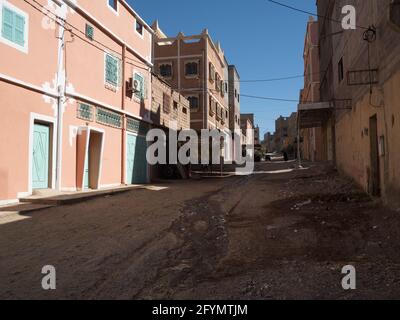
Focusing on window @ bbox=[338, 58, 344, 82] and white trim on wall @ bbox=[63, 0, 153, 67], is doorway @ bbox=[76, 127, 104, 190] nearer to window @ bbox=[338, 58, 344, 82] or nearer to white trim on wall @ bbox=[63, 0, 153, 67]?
white trim on wall @ bbox=[63, 0, 153, 67]

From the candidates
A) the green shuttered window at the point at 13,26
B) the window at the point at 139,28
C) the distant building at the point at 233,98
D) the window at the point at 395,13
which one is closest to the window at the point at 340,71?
the window at the point at 395,13

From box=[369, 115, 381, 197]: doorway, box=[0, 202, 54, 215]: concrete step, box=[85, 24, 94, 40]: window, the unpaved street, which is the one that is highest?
box=[85, 24, 94, 40]: window

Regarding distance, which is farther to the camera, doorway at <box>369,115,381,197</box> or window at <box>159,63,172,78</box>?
window at <box>159,63,172,78</box>

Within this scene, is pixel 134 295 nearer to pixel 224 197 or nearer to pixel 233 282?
pixel 233 282

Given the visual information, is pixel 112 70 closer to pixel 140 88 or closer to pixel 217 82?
pixel 140 88

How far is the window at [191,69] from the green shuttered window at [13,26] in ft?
84.0

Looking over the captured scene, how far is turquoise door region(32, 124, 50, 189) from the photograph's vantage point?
36.6ft

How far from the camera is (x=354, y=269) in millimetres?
4410

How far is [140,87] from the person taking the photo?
19062mm

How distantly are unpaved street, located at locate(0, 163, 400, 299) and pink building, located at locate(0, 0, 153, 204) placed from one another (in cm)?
257

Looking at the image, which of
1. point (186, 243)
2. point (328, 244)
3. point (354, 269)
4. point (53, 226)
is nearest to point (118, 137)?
point (53, 226)

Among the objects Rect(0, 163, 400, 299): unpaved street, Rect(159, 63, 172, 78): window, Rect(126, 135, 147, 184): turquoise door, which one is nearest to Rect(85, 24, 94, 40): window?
Rect(126, 135, 147, 184): turquoise door

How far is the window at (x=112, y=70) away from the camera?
15611 mm

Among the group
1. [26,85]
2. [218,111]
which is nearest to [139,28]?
[26,85]
